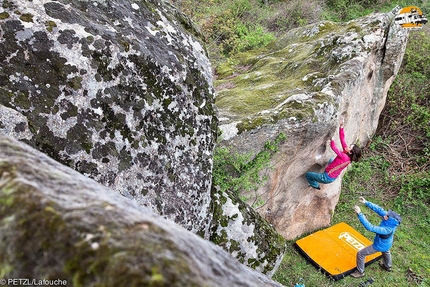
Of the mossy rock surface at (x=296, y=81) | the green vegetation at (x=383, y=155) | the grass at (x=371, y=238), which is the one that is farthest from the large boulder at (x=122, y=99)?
the grass at (x=371, y=238)

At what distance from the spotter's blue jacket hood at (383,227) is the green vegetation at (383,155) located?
2.80ft

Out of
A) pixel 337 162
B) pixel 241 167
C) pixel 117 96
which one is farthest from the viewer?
pixel 337 162

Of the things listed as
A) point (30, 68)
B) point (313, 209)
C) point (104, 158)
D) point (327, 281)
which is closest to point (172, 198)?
point (104, 158)

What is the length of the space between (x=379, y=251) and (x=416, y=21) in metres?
6.11

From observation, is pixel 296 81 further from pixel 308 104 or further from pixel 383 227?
pixel 383 227

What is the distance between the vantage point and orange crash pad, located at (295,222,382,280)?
707 centimetres

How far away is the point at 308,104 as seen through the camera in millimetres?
6031

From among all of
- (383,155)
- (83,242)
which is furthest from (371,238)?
(83,242)

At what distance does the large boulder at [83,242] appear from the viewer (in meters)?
1.04

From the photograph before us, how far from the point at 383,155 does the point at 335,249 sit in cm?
521

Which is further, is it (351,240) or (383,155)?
(383,155)

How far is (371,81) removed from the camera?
9.35m

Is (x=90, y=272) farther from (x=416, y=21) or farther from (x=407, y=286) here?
(x=416, y=21)

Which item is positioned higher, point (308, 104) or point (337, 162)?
point (308, 104)
